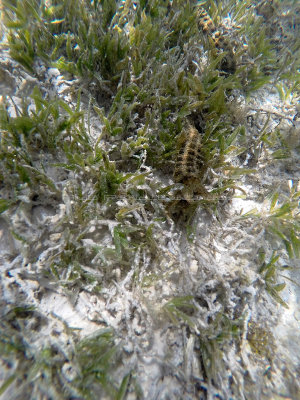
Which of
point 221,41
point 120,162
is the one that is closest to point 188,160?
point 120,162

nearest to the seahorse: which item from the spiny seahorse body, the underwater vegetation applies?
the underwater vegetation

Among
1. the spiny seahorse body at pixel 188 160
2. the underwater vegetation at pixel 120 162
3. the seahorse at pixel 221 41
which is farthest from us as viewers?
the seahorse at pixel 221 41

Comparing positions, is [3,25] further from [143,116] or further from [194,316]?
[194,316]

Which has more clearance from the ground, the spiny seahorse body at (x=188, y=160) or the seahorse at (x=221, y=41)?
the seahorse at (x=221, y=41)

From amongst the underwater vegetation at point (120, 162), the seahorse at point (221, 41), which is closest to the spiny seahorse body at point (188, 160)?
the underwater vegetation at point (120, 162)

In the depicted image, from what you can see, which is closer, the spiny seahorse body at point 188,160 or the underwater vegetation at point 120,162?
the underwater vegetation at point 120,162

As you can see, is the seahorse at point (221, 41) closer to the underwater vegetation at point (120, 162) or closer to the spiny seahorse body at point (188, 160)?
the underwater vegetation at point (120, 162)

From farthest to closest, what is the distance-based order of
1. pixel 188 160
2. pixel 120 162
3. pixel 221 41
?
pixel 221 41 < pixel 120 162 < pixel 188 160

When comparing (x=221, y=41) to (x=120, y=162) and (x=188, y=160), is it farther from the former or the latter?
(x=120, y=162)
